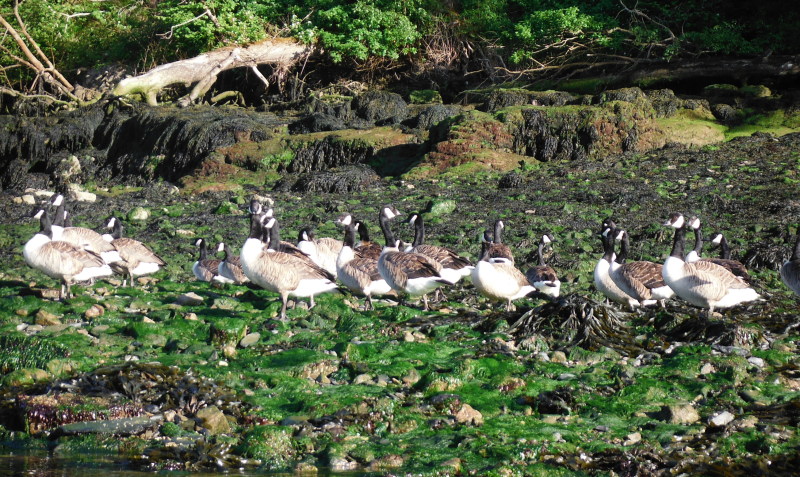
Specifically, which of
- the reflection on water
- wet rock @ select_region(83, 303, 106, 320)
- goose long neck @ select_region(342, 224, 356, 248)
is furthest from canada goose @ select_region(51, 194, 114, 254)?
the reflection on water

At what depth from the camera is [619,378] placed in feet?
31.4

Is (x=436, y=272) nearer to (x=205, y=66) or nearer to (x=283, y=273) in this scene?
(x=283, y=273)

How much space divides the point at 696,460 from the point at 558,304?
434 centimetres

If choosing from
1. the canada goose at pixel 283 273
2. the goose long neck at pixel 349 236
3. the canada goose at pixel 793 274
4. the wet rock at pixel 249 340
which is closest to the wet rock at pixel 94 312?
the canada goose at pixel 283 273

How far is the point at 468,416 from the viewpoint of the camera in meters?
8.61

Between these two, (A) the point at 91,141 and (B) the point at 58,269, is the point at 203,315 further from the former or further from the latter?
(A) the point at 91,141

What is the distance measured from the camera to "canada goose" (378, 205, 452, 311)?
13.0 meters

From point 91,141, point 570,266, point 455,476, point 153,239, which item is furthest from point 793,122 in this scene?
point 91,141

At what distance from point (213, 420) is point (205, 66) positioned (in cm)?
3199

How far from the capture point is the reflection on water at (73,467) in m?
7.55

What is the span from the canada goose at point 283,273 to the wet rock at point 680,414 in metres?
5.83

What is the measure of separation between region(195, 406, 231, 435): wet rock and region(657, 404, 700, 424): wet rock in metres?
4.33

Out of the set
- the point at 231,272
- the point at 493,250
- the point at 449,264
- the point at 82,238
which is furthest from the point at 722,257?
the point at 82,238

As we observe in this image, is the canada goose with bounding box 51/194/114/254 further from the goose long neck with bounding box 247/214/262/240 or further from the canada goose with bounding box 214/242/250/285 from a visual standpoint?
the goose long neck with bounding box 247/214/262/240
